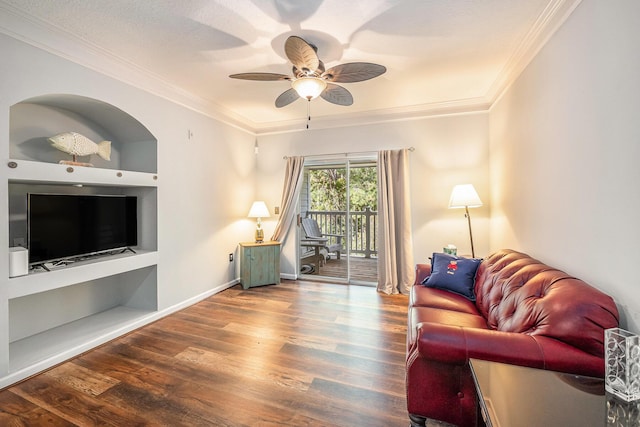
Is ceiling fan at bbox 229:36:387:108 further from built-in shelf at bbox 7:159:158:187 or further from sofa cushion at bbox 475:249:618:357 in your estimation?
sofa cushion at bbox 475:249:618:357

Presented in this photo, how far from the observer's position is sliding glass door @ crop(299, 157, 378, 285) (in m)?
5.04

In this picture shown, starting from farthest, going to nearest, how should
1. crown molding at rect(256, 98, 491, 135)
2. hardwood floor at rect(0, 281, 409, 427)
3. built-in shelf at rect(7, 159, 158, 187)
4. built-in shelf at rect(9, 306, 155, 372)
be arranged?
1. crown molding at rect(256, 98, 491, 135)
2. built-in shelf at rect(9, 306, 155, 372)
3. built-in shelf at rect(7, 159, 158, 187)
4. hardwood floor at rect(0, 281, 409, 427)

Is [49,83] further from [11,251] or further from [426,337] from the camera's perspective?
[426,337]

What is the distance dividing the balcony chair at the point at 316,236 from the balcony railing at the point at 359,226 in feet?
0.53

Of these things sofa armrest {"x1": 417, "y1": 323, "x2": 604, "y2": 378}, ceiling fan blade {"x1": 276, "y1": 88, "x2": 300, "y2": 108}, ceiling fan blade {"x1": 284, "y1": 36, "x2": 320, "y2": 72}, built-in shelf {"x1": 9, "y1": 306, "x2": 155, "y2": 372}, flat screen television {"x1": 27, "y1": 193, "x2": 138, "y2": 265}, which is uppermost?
ceiling fan blade {"x1": 276, "y1": 88, "x2": 300, "y2": 108}

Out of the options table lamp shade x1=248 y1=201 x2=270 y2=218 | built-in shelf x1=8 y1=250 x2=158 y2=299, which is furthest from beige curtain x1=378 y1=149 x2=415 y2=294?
built-in shelf x1=8 y1=250 x2=158 y2=299

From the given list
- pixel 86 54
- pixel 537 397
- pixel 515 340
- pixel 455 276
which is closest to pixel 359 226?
pixel 455 276

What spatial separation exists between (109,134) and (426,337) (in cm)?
382

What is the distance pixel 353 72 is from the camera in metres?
2.24

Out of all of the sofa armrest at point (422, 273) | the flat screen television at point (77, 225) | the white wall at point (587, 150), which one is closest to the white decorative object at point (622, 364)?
the white wall at point (587, 150)

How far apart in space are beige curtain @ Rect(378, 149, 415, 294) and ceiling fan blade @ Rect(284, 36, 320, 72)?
88.8 inches

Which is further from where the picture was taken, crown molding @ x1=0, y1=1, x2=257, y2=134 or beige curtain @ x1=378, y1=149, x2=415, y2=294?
beige curtain @ x1=378, y1=149, x2=415, y2=294

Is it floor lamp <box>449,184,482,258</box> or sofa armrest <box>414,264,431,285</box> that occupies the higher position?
floor lamp <box>449,184,482,258</box>

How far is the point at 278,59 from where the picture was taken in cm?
269
